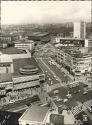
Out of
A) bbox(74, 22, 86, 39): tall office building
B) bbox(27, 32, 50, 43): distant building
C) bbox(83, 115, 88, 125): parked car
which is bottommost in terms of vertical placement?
bbox(83, 115, 88, 125): parked car

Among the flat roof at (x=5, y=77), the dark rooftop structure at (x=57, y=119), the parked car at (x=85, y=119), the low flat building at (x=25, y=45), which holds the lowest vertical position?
Answer: the parked car at (x=85, y=119)

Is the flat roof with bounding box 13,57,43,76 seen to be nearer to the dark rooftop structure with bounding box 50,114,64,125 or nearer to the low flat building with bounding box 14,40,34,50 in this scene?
the low flat building with bounding box 14,40,34,50

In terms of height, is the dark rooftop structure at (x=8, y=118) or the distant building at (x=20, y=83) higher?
the distant building at (x=20, y=83)

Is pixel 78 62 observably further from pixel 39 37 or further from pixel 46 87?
pixel 39 37

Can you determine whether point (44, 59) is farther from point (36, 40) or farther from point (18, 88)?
point (36, 40)

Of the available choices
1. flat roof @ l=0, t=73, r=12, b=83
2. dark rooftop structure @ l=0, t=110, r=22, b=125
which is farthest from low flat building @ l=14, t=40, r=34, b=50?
dark rooftop structure @ l=0, t=110, r=22, b=125

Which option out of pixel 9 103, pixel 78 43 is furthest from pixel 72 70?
pixel 78 43

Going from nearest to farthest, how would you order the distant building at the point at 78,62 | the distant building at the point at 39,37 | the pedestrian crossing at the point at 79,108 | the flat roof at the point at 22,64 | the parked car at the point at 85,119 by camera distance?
the parked car at the point at 85,119 < the pedestrian crossing at the point at 79,108 < the flat roof at the point at 22,64 < the distant building at the point at 78,62 < the distant building at the point at 39,37

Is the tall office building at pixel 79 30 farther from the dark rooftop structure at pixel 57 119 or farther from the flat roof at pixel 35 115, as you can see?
the dark rooftop structure at pixel 57 119

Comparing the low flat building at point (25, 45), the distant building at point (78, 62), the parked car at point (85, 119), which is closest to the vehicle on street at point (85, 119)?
the parked car at point (85, 119)
